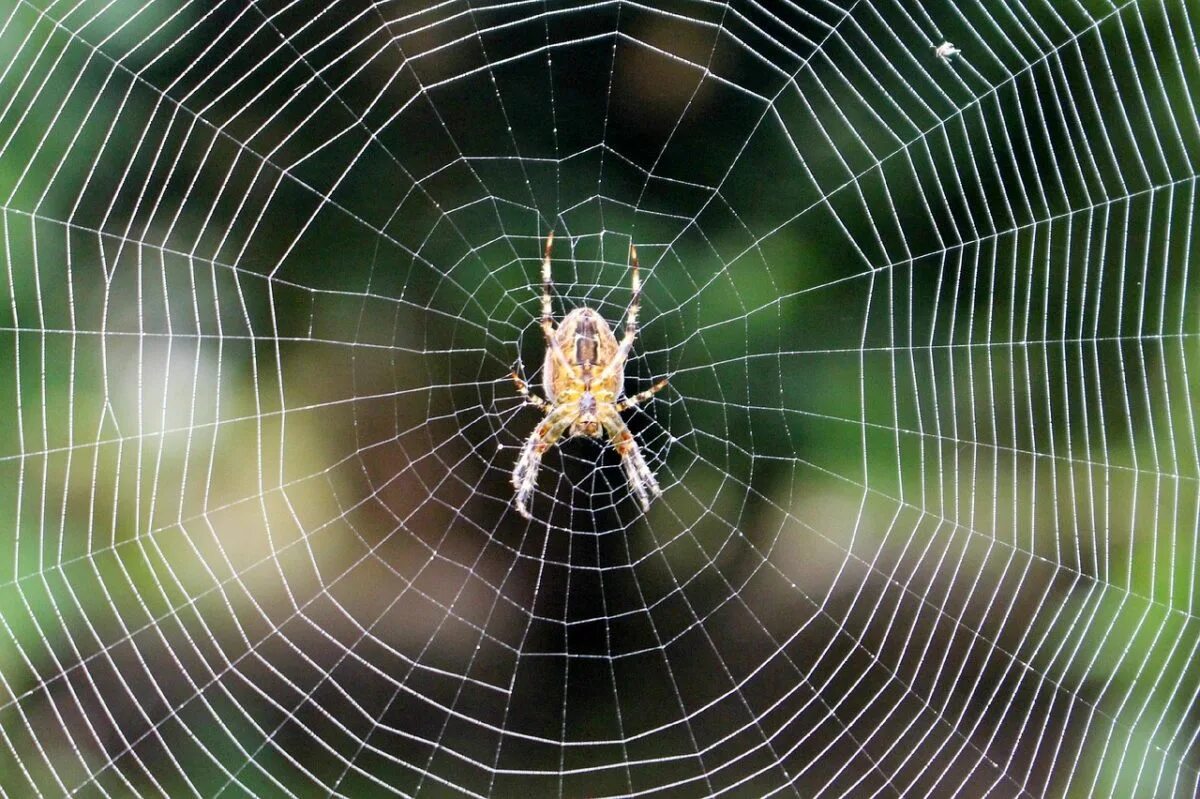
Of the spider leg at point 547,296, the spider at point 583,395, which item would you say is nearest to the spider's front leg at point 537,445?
the spider at point 583,395

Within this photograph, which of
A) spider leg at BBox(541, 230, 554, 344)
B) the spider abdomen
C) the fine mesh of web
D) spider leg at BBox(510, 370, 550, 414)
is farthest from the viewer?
the spider abdomen

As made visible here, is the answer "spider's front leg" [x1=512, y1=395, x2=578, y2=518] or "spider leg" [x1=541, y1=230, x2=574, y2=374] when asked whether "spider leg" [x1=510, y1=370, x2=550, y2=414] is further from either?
"spider leg" [x1=541, y1=230, x2=574, y2=374]

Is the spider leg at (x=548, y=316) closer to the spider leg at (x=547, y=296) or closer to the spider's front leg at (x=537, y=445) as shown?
the spider leg at (x=547, y=296)

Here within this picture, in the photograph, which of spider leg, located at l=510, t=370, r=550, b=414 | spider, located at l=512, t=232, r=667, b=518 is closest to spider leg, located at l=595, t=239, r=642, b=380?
spider, located at l=512, t=232, r=667, b=518

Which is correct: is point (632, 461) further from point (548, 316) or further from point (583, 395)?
point (548, 316)

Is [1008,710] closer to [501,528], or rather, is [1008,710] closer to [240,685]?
[501,528]

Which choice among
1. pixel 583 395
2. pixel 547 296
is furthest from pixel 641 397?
pixel 547 296

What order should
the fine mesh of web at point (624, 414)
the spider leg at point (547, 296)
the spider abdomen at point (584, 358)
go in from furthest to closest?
1. the spider abdomen at point (584, 358)
2. the spider leg at point (547, 296)
3. the fine mesh of web at point (624, 414)
